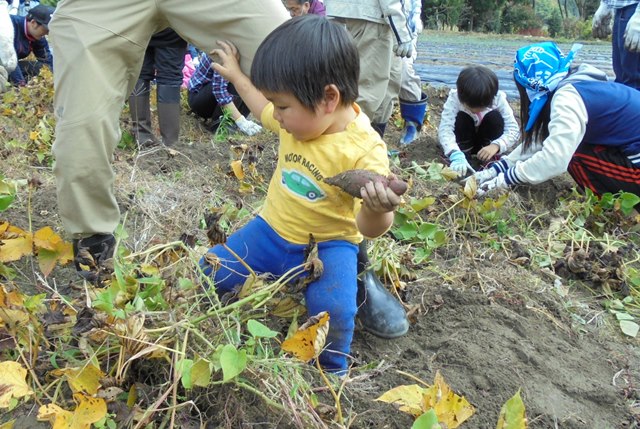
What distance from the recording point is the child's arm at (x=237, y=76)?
189cm

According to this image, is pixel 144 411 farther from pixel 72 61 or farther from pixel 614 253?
A: pixel 614 253

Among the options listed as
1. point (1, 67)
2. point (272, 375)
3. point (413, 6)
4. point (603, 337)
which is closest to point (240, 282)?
point (272, 375)

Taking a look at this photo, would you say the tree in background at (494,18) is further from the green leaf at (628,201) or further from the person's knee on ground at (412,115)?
the green leaf at (628,201)

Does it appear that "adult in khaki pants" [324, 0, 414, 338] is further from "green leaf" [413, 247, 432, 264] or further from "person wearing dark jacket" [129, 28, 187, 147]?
"green leaf" [413, 247, 432, 264]

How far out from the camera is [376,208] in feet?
4.59

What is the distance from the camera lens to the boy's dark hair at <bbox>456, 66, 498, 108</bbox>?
3811 millimetres

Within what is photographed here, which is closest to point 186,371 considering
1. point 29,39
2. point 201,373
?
point 201,373

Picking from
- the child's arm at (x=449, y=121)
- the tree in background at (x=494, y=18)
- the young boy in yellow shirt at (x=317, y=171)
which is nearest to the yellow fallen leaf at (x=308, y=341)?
the young boy in yellow shirt at (x=317, y=171)

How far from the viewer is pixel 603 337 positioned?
214 centimetres

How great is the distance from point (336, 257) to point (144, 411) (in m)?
0.62

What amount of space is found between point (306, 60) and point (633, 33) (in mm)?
2742

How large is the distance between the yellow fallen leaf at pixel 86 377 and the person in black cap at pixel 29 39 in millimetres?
5242

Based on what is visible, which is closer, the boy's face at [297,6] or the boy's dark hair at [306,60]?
the boy's dark hair at [306,60]

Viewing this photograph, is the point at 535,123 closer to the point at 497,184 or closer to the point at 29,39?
the point at 497,184
